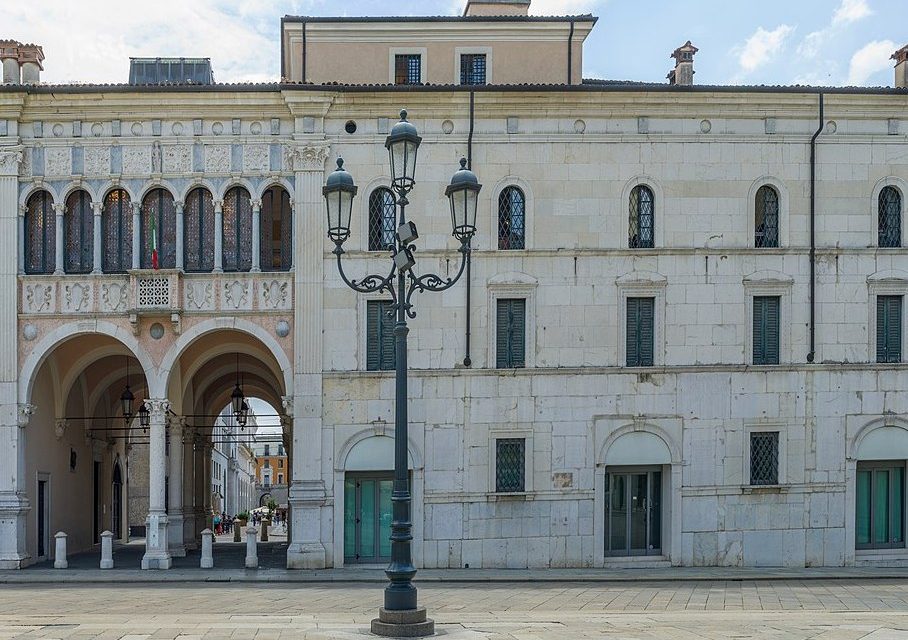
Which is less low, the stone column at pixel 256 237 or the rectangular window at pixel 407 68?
the rectangular window at pixel 407 68

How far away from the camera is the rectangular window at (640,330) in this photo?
27.1m

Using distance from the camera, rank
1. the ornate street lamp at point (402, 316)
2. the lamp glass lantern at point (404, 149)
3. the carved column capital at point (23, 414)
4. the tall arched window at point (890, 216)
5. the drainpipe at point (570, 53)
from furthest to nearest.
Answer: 1. the drainpipe at point (570, 53)
2. the tall arched window at point (890, 216)
3. the carved column capital at point (23, 414)
4. the lamp glass lantern at point (404, 149)
5. the ornate street lamp at point (402, 316)

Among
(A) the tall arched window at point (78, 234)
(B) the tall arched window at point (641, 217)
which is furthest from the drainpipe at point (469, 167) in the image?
(A) the tall arched window at point (78, 234)

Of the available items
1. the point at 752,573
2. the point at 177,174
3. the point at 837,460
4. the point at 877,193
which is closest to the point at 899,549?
the point at 837,460

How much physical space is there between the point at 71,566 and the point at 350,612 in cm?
1164

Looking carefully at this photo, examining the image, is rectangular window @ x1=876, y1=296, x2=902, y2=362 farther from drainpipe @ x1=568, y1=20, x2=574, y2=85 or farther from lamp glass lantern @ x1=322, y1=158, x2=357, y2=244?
lamp glass lantern @ x1=322, y1=158, x2=357, y2=244

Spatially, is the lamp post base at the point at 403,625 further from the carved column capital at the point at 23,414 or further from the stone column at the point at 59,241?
the stone column at the point at 59,241

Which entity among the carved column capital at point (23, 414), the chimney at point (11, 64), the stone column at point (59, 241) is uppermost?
the chimney at point (11, 64)

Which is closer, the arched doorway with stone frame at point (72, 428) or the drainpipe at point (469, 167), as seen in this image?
the drainpipe at point (469, 167)

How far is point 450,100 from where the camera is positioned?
2727 cm

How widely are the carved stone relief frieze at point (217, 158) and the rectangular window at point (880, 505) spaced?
54.2 ft

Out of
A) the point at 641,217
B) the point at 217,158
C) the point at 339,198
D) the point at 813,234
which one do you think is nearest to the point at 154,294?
the point at 217,158

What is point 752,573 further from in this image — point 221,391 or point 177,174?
point 221,391

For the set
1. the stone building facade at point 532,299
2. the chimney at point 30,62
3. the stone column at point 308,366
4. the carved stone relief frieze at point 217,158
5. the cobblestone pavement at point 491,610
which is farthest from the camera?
the chimney at point 30,62
